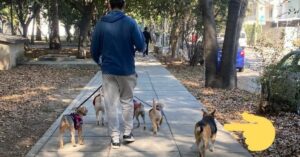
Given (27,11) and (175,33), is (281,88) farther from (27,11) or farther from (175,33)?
(27,11)

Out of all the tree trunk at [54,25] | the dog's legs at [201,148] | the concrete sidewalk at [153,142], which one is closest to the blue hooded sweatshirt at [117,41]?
the concrete sidewalk at [153,142]

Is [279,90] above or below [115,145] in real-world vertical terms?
above

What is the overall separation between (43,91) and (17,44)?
9.42 meters

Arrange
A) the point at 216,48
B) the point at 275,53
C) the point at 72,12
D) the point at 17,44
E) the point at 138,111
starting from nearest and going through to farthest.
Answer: the point at 138,111
the point at 275,53
the point at 216,48
the point at 17,44
the point at 72,12

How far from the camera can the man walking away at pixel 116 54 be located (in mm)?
6344

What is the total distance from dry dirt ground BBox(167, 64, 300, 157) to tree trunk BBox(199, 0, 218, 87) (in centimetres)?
39

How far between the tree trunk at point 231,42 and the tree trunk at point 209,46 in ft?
1.14

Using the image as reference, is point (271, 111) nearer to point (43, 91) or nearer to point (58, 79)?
point (43, 91)

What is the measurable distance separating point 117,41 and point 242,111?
4.54 m

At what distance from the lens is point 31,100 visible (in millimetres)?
11383

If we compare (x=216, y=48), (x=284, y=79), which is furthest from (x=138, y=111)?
(x=216, y=48)

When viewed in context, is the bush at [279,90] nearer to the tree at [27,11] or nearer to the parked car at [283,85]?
the parked car at [283,85]

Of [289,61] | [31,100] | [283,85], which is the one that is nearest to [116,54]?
[283,85]

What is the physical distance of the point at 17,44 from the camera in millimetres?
21859
